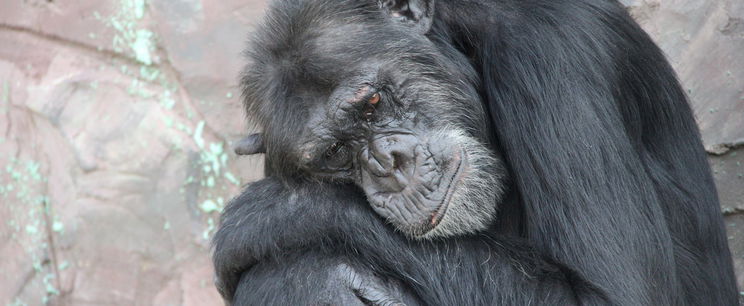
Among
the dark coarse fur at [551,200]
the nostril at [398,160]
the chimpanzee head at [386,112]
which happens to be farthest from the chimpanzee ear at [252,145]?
the nostril at [398,160]

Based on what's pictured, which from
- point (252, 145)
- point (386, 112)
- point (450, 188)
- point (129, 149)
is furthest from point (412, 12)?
point (129, 149)

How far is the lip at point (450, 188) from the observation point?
3.91 metres

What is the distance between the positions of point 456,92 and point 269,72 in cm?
87

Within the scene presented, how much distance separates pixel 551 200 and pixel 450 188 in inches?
18.7

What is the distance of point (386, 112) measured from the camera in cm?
396

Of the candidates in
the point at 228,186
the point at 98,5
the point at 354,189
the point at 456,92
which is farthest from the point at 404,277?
the point at 98,5

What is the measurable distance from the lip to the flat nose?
201mm

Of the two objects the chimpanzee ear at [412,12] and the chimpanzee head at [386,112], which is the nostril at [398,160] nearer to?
the chimpanzee head at [386,112]

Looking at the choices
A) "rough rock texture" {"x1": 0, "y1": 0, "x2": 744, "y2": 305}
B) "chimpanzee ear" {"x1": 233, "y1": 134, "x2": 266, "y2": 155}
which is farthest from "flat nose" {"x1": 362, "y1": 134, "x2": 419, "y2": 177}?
"rough rock texture" {"x1": 0, "y1": 0, "x2": 744, "y2": 305}

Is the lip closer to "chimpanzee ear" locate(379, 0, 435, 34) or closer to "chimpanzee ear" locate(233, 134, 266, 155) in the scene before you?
"chimpanzee ear" locate(379, 0, 435, 34)

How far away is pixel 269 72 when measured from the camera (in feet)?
13.8

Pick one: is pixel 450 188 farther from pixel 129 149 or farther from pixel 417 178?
pixel 129 149

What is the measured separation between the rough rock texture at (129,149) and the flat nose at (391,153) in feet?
7.57

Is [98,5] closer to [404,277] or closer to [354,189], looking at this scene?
[354,189]
